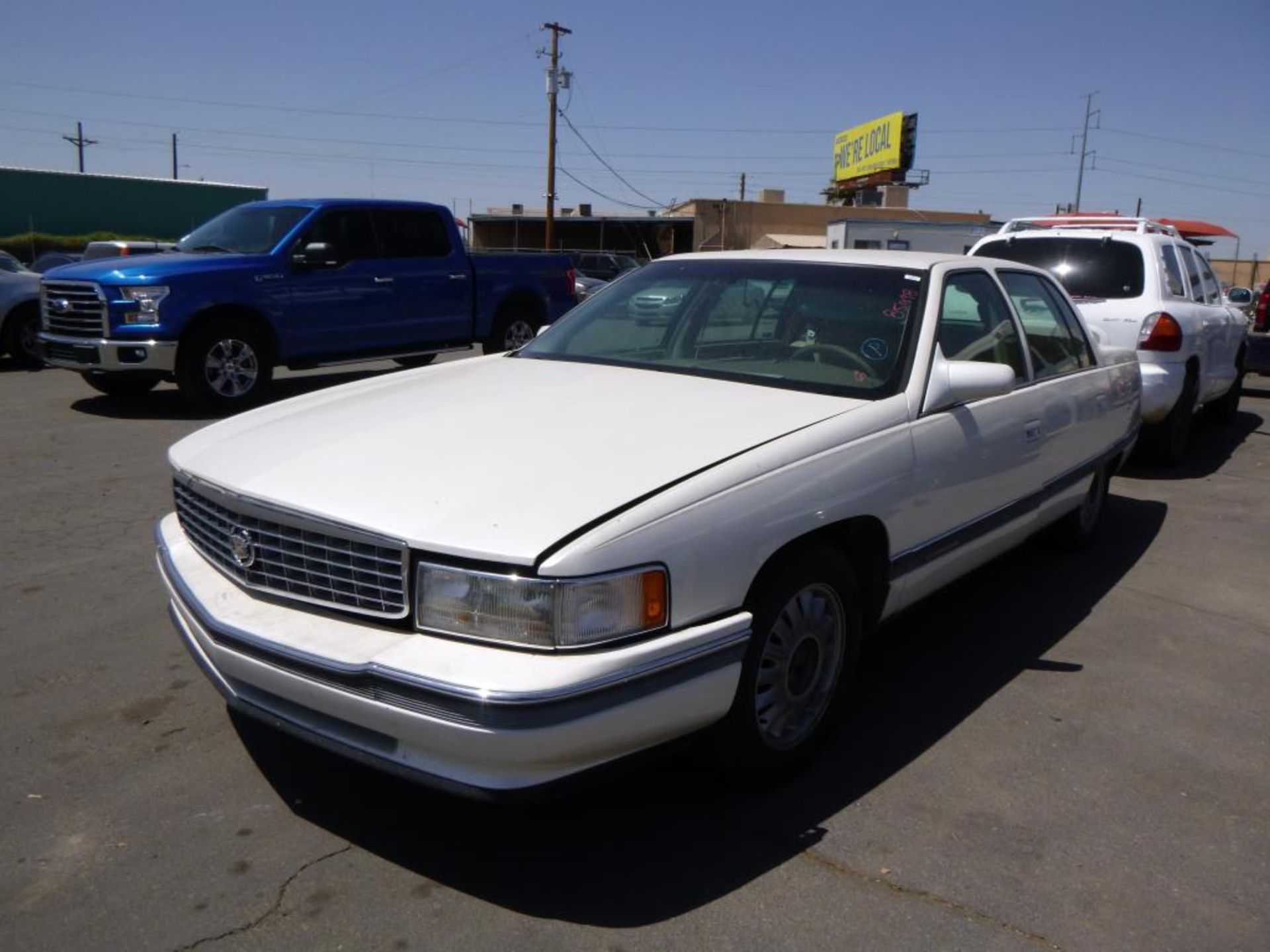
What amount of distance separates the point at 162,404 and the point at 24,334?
384 cm

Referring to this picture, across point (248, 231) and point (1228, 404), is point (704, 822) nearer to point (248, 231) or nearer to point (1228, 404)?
point (248, 231)

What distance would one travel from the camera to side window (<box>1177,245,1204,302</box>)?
866cm

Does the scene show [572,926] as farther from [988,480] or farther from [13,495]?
[13,495]

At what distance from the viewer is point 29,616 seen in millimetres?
4449

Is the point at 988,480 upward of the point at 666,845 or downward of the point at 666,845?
upward

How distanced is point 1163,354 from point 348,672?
6778 millimetres

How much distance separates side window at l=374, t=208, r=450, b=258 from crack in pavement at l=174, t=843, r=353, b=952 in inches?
335

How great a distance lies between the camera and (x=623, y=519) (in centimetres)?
256

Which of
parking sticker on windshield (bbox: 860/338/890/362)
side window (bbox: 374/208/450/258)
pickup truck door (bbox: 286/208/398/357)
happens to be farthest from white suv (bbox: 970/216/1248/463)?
pickup truck door (bbox: 286/208/398/357)

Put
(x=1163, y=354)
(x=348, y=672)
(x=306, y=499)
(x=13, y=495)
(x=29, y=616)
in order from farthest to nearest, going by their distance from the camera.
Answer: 1. (x=1163, y=354)
2. (x=13, y=495)
3. (x=29, y=616)
4. (x=306, y=499)
5. (x=348, y=672)

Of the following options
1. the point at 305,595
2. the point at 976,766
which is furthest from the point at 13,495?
the point at 976,766

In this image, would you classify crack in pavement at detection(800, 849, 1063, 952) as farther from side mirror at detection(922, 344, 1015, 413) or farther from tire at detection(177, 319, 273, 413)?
tire at detection(177, 319, 273, 413)

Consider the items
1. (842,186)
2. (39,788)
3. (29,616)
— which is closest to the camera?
(39,788)

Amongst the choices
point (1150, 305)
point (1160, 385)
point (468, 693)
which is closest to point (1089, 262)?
point (1150, 305)
